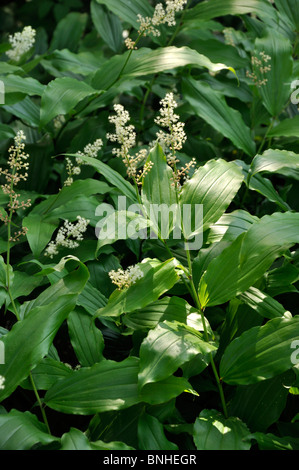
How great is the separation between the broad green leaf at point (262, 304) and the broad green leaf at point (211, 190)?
0.23 meters

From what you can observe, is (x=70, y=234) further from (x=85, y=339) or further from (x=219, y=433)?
(x=219, y=433)

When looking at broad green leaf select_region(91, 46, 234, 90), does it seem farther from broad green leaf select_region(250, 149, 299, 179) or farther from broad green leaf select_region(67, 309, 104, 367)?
broad green leaf select_region(67, 309, 104, 367)

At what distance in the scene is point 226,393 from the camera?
155cm

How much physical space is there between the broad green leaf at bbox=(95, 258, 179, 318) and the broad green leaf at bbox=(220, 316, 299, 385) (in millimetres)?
239

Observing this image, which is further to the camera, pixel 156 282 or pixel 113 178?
pixel 113 178

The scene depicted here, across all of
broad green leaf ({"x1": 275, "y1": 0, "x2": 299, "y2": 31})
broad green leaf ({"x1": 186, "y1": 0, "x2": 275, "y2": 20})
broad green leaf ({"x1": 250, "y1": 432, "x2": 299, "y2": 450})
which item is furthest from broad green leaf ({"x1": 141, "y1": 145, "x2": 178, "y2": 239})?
broad green leaf ({"x1": 275, "y1": 0, "x2": 299, "y2": 31})

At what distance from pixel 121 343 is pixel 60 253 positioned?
0.36m

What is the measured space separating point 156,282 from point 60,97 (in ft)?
2.94

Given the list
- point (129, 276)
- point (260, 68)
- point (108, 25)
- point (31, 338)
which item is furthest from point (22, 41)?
point (31, 338)

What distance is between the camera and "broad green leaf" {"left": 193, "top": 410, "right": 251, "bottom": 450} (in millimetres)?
1258

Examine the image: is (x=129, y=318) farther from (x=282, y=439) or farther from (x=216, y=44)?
(x=216, y=44)

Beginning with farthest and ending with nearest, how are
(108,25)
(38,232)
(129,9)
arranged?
(108,25), (129,9), (38,232)

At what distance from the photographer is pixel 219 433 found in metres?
1.30
